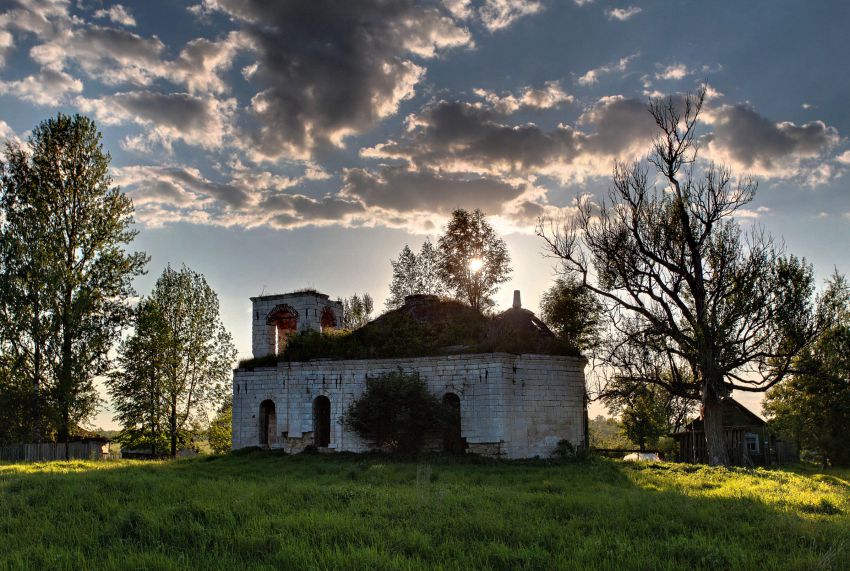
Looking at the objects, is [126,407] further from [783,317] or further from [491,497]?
Answer: [783,317]

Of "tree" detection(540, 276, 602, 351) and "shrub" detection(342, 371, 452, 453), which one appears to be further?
"tree" detection(540, 276, 602, 351)

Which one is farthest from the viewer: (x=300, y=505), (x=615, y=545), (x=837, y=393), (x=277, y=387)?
(x=837, y=393)

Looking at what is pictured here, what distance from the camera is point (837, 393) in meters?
32.1

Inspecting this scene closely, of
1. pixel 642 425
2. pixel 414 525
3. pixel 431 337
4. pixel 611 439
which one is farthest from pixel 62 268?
pixel 611 439

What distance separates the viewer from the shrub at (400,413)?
23.5 m

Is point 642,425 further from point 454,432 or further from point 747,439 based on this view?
point 454,432

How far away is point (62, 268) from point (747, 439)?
3768 centimetres

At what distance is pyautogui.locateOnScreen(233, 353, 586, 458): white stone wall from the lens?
2380 centimetres

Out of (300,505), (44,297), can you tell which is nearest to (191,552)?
(300,505)

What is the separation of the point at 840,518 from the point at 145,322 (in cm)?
3185

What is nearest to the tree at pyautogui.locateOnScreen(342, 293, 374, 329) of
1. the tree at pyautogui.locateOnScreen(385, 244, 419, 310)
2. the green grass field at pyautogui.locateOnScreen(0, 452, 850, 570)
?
the tree at pyautogui.locateOnScreen(385, 244, 419, 310)

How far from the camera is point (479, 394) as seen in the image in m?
24.1

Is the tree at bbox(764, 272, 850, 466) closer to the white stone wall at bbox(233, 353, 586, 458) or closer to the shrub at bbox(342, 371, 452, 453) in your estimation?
the white stone wall at bbox(233, 353, 586, 458)

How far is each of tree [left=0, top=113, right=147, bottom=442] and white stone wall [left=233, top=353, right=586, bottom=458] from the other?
9.36 metres
